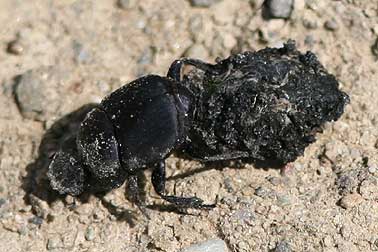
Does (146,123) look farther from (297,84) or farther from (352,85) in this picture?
(352,85)

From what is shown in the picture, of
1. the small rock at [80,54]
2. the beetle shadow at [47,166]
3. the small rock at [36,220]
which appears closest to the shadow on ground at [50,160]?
the beetle shadow at [47,166]

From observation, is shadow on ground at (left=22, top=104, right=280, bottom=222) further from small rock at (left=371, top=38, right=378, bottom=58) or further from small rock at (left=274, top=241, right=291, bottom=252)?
small rock at (left=371, top=38, right=378, bottom=58)

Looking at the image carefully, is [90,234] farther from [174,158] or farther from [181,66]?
[181,66]

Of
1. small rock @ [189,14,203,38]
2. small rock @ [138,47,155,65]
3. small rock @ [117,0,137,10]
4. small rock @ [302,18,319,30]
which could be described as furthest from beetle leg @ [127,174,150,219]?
small rock @ [302,18,319,30]

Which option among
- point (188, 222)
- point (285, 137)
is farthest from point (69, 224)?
point (285, 137)

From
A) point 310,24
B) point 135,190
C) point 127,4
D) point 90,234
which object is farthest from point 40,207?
point 310,24
